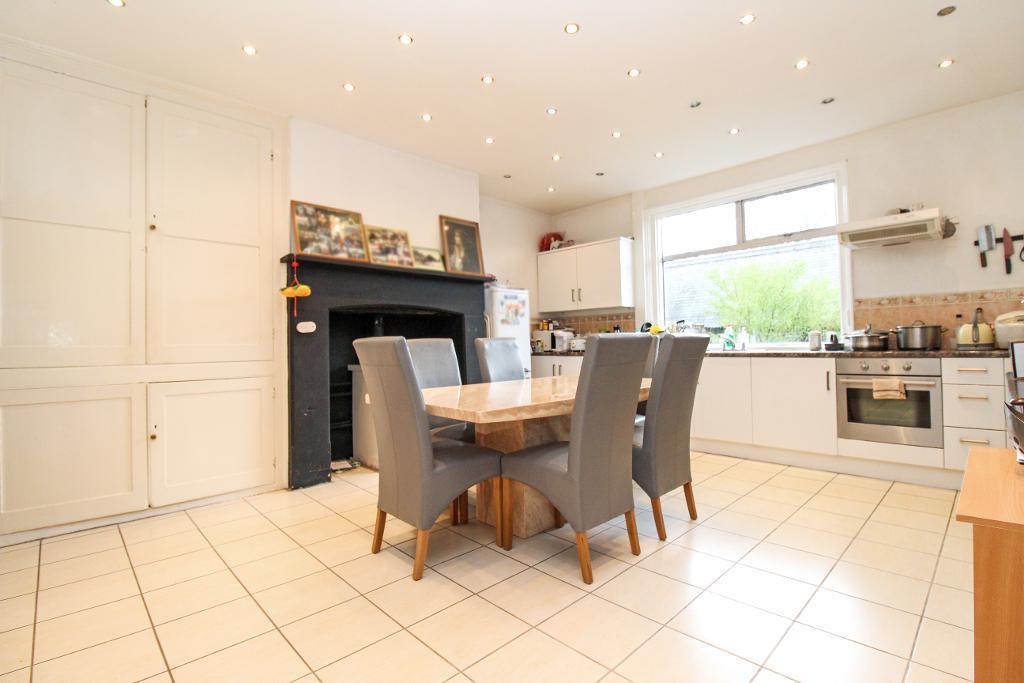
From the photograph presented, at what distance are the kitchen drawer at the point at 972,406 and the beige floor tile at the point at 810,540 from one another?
146 cm

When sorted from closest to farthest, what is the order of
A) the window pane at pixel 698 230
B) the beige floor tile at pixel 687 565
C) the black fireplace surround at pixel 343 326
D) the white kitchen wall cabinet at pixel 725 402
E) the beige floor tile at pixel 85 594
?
the beige floor tile at pixel 85 594 < the beige floor tile at pixel 687 565 < the black fireplace surround at pixel 343 326 < the white kitchen wall cabinet at pixel 725 402 < the window pane at pixel 698 230

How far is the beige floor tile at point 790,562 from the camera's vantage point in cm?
199

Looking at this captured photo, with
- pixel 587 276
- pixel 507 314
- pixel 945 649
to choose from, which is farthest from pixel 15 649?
pixel 587 276

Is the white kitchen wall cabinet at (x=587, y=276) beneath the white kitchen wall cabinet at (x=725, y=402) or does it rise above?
above

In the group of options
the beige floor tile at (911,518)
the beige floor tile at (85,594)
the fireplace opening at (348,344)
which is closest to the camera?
the beige floor tile at (85,594)

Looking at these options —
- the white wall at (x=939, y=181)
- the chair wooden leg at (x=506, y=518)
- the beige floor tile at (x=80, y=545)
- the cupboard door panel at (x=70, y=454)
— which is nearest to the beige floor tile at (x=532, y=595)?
the chair wooden leg at (x=506, y=518)

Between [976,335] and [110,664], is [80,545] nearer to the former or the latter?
[110,664]

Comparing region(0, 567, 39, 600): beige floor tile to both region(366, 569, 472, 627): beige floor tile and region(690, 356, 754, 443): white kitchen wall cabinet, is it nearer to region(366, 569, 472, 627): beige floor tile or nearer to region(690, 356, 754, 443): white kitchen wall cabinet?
region(366, 569, 472, 627): beige floor tile

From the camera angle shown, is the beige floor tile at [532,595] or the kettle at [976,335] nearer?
the beige floor tile at [532,595]

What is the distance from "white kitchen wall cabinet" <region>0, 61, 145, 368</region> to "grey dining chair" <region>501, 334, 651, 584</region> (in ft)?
8.68

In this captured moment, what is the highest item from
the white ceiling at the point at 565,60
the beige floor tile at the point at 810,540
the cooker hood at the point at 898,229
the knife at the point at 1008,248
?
the white ceiling at the point at 565,60

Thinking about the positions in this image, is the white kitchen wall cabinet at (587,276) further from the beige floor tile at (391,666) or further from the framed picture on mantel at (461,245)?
the beige floor tile at (391,666)

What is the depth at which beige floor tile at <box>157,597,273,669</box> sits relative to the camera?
1564mm

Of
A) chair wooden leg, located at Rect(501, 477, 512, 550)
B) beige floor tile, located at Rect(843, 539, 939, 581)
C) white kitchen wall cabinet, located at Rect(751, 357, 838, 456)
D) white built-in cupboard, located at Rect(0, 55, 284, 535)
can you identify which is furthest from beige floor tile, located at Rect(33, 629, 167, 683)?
white kitchen wall cabinet, located at Rect(751, 357, 838, 456)
